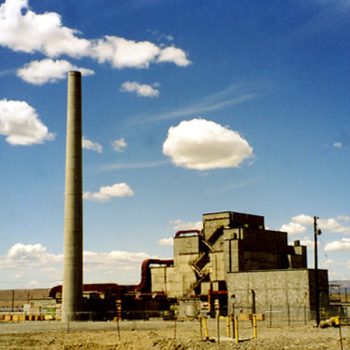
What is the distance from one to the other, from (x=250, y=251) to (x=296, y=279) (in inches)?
531

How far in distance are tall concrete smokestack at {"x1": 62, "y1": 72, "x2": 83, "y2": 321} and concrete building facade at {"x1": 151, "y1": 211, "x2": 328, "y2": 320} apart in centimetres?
1721

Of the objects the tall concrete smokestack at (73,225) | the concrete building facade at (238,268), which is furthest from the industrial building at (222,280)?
the tall concrete smokestack at (73,225)

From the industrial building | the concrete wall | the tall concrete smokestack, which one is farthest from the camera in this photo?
the tall concrete smokestack

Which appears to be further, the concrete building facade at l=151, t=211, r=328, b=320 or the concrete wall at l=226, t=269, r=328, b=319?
the concrete building facade at l=151, t=211, r=328, b=320

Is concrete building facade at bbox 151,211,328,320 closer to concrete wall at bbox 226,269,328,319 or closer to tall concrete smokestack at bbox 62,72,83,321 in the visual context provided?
concrete wall at bbox 226,269,328,319

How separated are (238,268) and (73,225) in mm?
22649

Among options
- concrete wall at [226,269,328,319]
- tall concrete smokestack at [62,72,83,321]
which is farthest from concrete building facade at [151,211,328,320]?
tall concrete smokestack at [62,72,83,321]

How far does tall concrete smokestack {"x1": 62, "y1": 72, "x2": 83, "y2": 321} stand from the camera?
234ft

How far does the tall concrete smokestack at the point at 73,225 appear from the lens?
71.3 meters

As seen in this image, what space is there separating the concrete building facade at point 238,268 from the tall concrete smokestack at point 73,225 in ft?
56.4

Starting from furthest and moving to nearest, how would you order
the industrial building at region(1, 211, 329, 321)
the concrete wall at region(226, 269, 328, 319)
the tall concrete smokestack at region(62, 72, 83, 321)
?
the tall concrete smokestack at region(62, 72, 83, 321)
the industrial building at region(1, 211, 329, 321)
the concrete wall at region(226, 269, 328, 319)

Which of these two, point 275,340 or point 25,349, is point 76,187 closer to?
point 25,349

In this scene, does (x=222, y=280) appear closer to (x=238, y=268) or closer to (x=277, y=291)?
(x=238, y=268)

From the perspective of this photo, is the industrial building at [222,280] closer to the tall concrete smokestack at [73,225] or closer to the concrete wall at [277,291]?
the concrete wall at [277,291]
